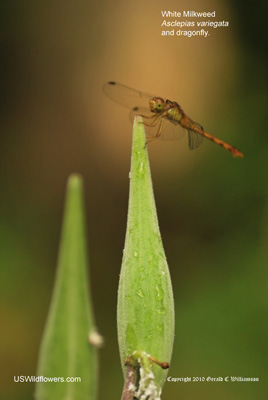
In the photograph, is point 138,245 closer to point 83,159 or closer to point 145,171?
point 145,171

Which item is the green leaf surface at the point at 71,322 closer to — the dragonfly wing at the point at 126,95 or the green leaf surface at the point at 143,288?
the green leaf surface at the point at 143,288

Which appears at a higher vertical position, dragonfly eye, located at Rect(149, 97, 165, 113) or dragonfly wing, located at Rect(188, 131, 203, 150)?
dragonfly eye, located at Rect(149, 97, 165, 113)

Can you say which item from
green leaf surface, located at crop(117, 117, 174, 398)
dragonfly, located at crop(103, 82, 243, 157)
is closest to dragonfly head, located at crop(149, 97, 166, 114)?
dragonfly, located at crop(103, 82, 243, 157)

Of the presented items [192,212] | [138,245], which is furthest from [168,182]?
[138,245]

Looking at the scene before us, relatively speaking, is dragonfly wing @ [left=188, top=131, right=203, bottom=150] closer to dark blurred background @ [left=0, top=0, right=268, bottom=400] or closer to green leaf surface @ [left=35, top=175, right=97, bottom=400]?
dark blurred background @ [left=0, top=0, right=268, bottom=400]

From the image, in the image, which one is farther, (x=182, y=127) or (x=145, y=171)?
(x=182, y=127)

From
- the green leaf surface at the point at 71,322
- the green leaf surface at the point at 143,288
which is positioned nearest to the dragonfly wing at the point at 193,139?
the green leaf surface at the point at 143,288
